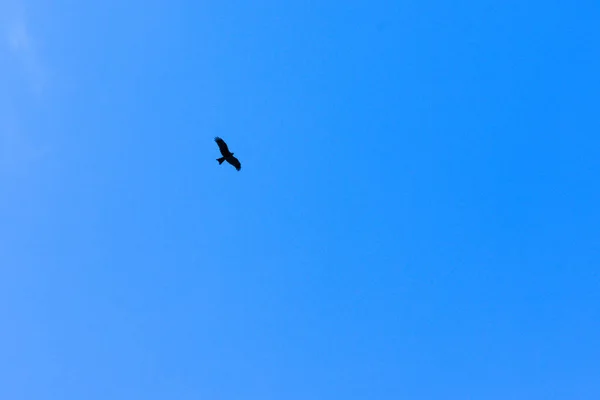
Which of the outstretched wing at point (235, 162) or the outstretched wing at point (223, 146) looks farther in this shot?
the outstretched wing at point (235, 162)

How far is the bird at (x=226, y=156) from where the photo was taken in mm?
29078

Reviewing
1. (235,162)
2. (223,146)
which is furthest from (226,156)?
Answer: (223,146)

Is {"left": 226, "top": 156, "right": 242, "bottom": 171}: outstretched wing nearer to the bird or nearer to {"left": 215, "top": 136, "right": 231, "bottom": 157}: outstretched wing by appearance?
the bird

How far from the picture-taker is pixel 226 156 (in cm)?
2994

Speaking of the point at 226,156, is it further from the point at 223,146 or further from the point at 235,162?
the point at 223,146

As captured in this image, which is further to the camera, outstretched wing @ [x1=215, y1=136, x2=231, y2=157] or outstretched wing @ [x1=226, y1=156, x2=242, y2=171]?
outstretched wing @ [x1=226, y1=156, x2=242, y2=171]

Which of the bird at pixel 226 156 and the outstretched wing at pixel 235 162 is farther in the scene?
the outstretched wing at pixel 235 162

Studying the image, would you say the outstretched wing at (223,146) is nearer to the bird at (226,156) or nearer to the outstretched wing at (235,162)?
the bird at (226,156)

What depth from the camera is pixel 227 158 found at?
98.5ft

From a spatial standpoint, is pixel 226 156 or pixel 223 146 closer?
pixel 223 146

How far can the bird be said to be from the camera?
2908 cm

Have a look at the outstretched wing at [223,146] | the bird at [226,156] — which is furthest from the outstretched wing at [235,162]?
the outstretched wing at [223,146]

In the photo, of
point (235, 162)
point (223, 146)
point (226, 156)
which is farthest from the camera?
point (235, 162)

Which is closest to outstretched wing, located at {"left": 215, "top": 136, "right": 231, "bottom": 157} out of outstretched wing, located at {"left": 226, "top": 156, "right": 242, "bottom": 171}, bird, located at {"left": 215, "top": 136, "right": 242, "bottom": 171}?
bird, located at {"left": 215, "top": 136, "right": 242, "bottom": 171}
